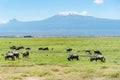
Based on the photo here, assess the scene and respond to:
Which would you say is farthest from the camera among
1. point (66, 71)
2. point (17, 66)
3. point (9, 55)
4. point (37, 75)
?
point (9, 55)

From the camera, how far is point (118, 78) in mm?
22469

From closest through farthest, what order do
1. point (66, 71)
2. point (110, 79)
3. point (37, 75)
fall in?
point (110, 79) < point (37, 75) < point (66, 71)

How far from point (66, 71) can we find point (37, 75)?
282cm

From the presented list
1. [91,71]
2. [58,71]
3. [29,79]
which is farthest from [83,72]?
[29,79]

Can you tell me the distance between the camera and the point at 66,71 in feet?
86.7

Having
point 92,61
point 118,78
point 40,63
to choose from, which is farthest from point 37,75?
point 92,61

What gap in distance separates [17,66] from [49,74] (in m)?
7.41

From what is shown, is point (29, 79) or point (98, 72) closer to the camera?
point (29, 79)

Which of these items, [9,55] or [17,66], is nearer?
[17,66]

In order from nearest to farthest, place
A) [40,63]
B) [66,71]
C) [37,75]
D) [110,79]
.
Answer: [110,79] → [37,75] → [66,71] → [40,63]

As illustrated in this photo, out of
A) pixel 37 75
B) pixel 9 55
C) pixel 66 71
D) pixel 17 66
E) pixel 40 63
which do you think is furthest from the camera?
pixel 9 55

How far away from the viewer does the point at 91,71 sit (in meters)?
26.1

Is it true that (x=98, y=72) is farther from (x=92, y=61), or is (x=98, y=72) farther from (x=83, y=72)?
(x=92, y=61)

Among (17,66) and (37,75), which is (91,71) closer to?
(37,75)
